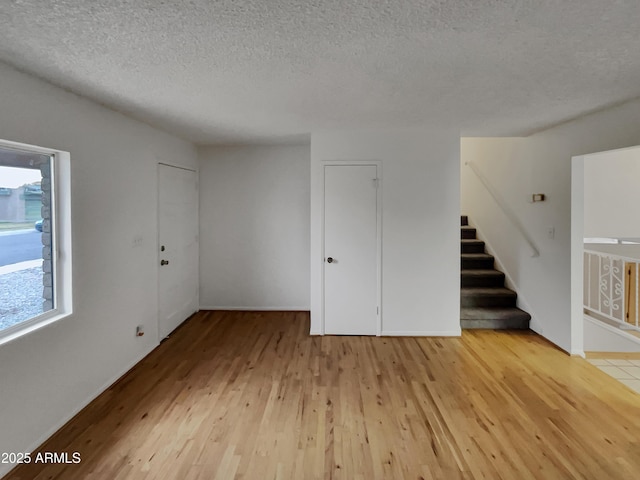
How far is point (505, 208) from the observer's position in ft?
16.0

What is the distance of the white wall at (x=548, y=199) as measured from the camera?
3.19 m

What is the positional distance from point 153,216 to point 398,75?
2778mm

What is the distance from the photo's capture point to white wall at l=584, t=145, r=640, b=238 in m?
4.66

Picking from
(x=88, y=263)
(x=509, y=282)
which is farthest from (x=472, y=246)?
(x=88, y=263)

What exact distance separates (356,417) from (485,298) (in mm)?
2887

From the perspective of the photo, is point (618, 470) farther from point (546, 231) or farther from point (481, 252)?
point (481, 252)

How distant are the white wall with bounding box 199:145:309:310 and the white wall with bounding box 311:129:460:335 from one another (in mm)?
1019

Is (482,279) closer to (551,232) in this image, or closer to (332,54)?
(551,232)

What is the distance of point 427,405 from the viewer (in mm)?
2703

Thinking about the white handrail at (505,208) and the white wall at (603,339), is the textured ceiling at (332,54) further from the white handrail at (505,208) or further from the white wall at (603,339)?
the white wall at (603,339)

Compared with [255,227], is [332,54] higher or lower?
higher

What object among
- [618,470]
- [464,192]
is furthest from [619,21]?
[464,192]

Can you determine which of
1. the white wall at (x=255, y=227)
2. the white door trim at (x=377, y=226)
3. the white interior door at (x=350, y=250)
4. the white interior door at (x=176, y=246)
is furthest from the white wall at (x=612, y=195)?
the white interior door at (x=176, y=246)

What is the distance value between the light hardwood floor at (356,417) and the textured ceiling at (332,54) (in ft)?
7.43
